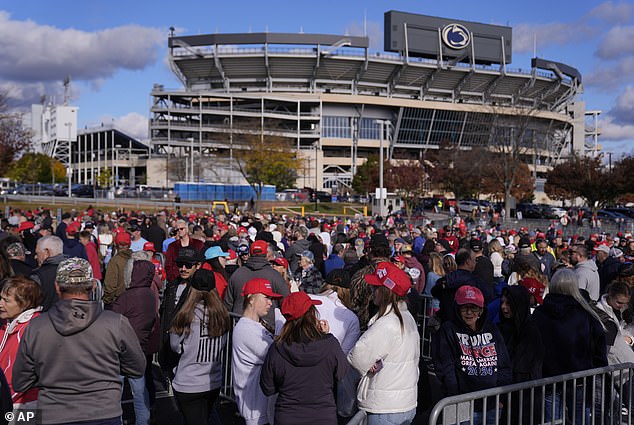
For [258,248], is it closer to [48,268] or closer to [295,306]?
[48,268]

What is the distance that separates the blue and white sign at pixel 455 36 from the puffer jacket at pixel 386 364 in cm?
9555

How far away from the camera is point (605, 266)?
10703 mm

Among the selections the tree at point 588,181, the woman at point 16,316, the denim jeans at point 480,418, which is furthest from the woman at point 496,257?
the tree at point 588,181

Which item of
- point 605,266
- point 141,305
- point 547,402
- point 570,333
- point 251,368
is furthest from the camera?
point 605,266

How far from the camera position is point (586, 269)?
29.9ft

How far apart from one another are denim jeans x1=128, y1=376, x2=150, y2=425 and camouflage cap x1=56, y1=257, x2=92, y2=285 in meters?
2.16

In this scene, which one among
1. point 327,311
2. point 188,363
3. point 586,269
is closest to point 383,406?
point 327,311

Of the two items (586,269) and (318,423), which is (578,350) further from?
(586,269)

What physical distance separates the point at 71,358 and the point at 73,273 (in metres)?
0.53

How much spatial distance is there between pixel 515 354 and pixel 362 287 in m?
1.70

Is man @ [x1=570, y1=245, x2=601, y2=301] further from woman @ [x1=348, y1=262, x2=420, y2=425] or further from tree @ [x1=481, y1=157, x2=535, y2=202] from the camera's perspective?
tree @ [x1=481, y1=157, x2=535, y2=202]

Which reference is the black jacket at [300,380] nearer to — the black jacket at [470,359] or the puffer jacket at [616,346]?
the black jacket at [470,359]

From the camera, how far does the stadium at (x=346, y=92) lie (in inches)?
3374

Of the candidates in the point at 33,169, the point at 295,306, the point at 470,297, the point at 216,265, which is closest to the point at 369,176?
the point at 33,169
